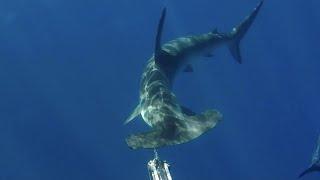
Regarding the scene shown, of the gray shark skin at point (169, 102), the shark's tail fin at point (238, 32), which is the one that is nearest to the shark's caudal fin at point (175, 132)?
the gray shark skin at point (169, 102)

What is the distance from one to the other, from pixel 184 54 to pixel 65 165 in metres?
17.4

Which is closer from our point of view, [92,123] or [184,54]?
[184,54]

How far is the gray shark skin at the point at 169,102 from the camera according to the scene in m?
10.8

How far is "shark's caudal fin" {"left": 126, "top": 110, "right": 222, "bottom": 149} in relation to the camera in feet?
35.1

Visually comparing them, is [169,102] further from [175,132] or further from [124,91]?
[124,91]

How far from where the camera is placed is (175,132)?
1096 centimetres

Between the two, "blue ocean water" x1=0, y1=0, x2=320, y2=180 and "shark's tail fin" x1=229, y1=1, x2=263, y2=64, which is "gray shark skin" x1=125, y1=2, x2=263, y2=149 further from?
"blue ocean water" x1=0, y1=0, x2=320, y2=180

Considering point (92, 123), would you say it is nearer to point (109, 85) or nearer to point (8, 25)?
point (109, 85)

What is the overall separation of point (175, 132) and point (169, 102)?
153 cm

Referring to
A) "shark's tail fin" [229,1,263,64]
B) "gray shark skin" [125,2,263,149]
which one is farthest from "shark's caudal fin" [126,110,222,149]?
"shark's tail fin" [229,1,263,64]

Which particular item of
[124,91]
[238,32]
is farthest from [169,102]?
[124,91]

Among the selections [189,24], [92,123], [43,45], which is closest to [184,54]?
[92,123]

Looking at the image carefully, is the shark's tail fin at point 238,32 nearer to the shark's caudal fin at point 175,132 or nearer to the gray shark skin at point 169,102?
the gray shark skin at point 169,102

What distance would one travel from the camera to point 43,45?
115 ft
